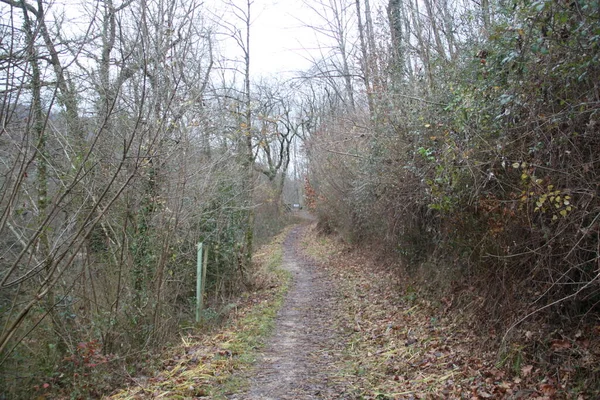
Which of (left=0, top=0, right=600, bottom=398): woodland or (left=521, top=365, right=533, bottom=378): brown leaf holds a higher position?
(left=0, top=0, right=600, bottom=398): woodland

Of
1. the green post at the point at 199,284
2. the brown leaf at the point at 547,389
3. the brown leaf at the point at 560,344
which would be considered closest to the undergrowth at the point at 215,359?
the green post at the point at 199,284

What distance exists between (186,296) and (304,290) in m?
3.39

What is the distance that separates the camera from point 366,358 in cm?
711

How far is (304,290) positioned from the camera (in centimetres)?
1377

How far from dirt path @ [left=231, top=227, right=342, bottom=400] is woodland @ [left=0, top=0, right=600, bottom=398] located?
206 cm

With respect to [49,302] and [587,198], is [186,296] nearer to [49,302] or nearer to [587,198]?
[49,302]

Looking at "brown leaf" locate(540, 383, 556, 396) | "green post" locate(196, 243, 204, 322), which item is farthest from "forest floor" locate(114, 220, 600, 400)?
"green post" locate(196, 243, 204, 322)

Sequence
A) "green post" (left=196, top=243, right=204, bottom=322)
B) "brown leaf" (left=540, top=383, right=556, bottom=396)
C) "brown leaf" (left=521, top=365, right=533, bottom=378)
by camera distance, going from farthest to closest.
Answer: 1. "green post" (left=196, top=243, right=204, bottom=322)
2. "brown leaf" (left=521, top=365, right=533, bottom=378)
3. "brown leaf" (left=540, top=383, right=556, bottom=396)

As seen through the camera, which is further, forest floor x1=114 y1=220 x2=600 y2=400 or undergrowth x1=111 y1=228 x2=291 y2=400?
undergrowth x1=111 y1=228 x2=291 y2=400

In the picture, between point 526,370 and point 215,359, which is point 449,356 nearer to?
point 526,370

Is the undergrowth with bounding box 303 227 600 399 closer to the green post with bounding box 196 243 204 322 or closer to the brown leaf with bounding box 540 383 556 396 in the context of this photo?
the brown leaf with bounding box 540 383 556 396

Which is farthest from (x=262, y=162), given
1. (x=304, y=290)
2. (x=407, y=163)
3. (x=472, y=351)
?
(x=472, y=351)

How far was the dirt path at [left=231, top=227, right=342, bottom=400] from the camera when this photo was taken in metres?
5.88

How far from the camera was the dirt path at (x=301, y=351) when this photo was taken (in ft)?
19.3
